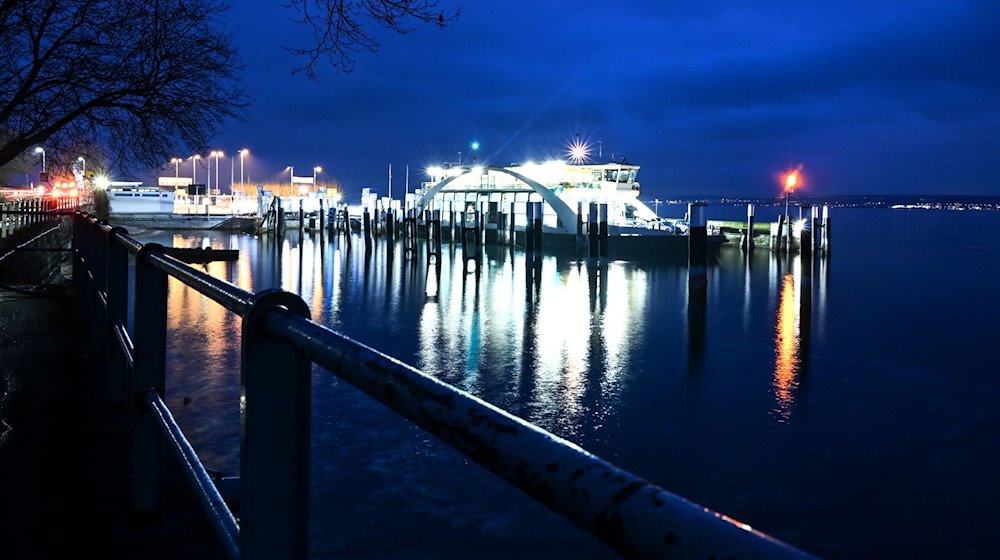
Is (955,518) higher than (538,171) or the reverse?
the reverse

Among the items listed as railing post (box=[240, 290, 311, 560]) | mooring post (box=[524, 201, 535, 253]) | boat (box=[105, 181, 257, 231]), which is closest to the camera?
railing post (box=[240, 290, 311, 560])

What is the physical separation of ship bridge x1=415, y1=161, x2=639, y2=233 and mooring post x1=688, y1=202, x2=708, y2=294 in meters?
18.5

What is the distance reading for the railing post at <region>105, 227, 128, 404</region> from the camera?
5398 millimetres

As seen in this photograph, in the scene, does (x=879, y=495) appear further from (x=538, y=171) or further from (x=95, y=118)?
(x=538, y=171)

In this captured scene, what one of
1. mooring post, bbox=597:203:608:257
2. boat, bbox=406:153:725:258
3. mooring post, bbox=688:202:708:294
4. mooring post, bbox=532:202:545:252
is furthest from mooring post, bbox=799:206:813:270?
boat, bbox=406:153:725:258

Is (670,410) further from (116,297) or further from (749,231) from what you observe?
(749,231)

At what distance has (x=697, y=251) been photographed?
1035 inches

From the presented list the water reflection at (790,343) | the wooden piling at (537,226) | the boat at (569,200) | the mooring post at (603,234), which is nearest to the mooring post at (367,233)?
the boat at (569,200)

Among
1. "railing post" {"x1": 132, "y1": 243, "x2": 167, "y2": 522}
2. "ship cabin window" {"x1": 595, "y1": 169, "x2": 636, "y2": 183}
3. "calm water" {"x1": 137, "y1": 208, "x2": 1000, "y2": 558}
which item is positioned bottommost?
"calm water" {"x1": 137, "y1": 208, "x2": 1000, "y2": 558}

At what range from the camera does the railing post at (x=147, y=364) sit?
395 cm

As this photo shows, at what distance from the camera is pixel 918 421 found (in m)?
11.5

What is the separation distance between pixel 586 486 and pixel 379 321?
19.9 metres

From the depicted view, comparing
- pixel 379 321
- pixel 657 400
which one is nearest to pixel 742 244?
pixel 379 321

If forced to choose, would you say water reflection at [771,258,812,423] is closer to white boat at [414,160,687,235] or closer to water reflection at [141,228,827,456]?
Result: water reflection at [141,228,827,456]
